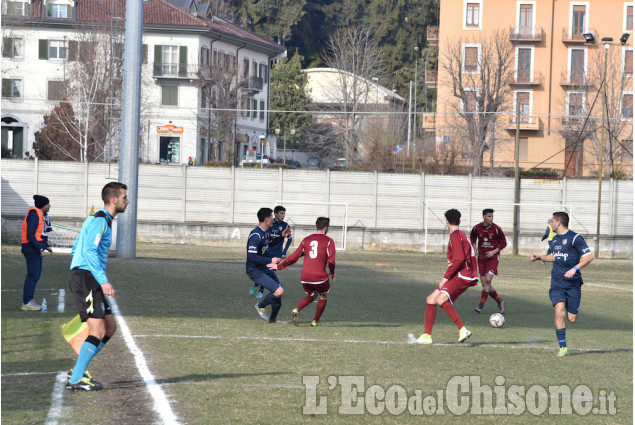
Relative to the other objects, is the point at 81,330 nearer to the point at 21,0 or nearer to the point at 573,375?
the point at 573,375

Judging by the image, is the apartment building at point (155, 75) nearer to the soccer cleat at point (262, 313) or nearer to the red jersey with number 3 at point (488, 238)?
the red jersey with number 3 at point (488, 238)

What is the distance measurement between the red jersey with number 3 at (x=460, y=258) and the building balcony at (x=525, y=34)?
2354 inches

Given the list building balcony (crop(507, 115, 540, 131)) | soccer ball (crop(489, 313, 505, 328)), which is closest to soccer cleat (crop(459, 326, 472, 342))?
soccer ball (crop(489, 313, 505, 328))

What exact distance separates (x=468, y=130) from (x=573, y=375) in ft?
167

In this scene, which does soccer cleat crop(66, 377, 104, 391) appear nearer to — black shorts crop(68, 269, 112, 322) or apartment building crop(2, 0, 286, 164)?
black shorts crop(68, 269, 112, 322)

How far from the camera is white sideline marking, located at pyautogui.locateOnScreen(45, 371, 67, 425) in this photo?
7.20 meters

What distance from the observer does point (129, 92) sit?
28203mm

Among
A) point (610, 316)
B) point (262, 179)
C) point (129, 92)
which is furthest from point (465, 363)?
point (262, 179)

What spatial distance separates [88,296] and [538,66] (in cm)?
Result: 6634

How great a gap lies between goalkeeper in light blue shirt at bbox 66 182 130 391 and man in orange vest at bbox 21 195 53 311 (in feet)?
21.2

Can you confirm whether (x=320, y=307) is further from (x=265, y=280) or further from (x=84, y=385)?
(x=84, y=385)

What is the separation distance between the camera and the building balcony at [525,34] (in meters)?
68.7

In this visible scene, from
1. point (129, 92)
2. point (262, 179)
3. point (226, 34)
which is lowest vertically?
point (262, 179)

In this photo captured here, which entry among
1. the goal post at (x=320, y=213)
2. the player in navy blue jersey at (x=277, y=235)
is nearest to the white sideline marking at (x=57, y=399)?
the player in navy blue jersey at (x=277, y=235)
